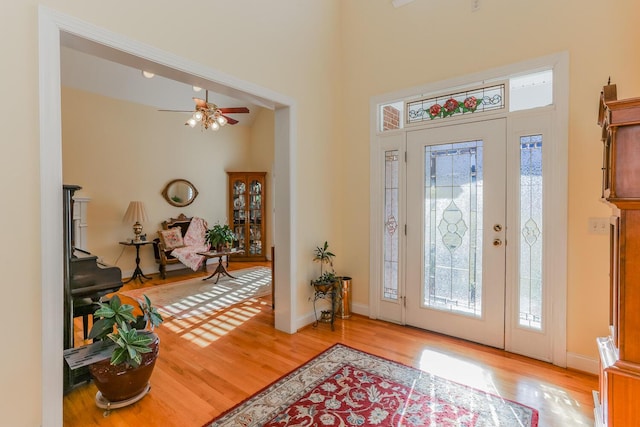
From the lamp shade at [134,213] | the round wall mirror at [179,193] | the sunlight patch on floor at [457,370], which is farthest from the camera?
the round wall mirror at [179,193]

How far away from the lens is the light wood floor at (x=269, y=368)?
6.68ft

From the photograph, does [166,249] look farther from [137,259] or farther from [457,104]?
[457,104]

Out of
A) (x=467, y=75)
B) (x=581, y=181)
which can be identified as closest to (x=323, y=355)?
(x=581, y=181)

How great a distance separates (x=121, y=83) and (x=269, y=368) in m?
5.42

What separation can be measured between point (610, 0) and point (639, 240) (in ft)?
7.88

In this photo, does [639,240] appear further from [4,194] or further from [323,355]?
[4,194]

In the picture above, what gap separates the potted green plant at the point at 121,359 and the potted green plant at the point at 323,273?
1743 mm

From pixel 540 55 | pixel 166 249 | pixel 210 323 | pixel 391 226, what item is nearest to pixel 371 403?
pixel 391 226

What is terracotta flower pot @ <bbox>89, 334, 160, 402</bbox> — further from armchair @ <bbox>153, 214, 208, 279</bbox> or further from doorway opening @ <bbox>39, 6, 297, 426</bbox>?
armchair @ <bbox>153, 214, 208, 279</bbox>

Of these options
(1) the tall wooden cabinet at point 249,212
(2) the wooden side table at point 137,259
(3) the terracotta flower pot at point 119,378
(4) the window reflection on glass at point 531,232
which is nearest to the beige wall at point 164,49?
(3) the terracotta flower pot at point 119,378

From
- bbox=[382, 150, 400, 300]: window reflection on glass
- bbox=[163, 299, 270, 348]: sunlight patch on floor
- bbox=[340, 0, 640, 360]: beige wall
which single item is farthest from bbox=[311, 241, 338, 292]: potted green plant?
bbox=[163, 299, 270, 348]: sunlight patch on floor

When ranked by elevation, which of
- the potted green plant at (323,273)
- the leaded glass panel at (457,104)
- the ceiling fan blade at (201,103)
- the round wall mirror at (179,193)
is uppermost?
the ceiling fan blade at (201,103)

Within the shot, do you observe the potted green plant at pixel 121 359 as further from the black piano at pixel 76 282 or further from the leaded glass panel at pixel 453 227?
the leaded glass panel at pixel 453 227

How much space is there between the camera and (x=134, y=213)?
5.58 metres
